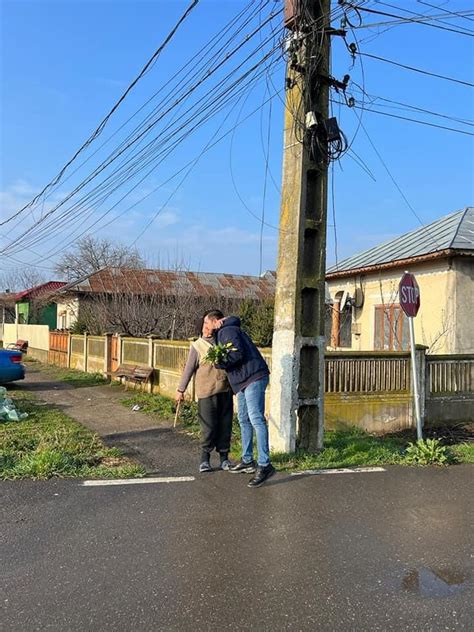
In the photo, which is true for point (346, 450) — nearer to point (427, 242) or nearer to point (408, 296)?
point (408, 296)

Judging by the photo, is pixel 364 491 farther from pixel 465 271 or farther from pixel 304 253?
pixel 465 271

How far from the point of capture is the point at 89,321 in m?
21.5

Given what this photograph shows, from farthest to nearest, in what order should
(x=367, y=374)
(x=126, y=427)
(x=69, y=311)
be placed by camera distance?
(x=69, y=311), (x=367, y=374), (x=126, y=427)

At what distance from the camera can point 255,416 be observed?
228 inches

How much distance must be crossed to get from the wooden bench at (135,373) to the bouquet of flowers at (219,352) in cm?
752

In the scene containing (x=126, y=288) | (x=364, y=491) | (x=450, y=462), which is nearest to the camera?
(x=364, y=491)

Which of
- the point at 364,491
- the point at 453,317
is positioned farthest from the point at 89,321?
the point at 364,491

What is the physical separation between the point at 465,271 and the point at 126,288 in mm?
15197

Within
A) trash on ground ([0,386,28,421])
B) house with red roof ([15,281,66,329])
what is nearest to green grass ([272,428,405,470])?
trash on ground ([0,386,28,421])

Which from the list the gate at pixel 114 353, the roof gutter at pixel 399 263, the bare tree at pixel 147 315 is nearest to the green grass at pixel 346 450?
the roof gutter at pixel 399 263

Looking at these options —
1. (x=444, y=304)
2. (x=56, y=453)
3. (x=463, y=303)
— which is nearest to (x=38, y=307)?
(x=444, y=304)

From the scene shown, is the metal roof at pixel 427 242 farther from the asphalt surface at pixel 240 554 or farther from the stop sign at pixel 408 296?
the asphalt surface at pixel 240 554

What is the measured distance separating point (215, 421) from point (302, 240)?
241 cm

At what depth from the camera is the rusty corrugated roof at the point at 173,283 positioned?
24719mm
